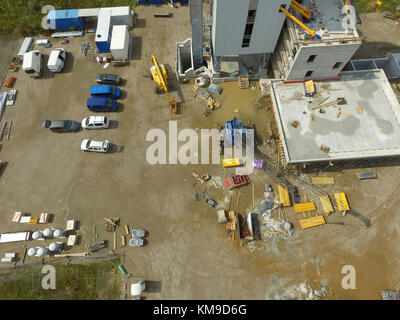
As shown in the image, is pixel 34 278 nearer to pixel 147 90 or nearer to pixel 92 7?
pixel 147 90

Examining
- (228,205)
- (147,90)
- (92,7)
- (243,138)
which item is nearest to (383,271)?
(228,205)

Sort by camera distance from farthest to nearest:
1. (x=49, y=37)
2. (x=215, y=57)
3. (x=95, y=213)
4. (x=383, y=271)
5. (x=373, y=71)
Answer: (x=49, y=37)
(x=215, y=57)
(x=373, y=71)
(x=95, y=213)
(x=383, y=271)

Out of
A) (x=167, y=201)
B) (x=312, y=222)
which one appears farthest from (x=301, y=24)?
(x=167, y=201)

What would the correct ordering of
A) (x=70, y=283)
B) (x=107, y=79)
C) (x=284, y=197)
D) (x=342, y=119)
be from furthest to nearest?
(x=107, y=79), (x=342, y=119), (x=284, y=197), (x=70, y=283)

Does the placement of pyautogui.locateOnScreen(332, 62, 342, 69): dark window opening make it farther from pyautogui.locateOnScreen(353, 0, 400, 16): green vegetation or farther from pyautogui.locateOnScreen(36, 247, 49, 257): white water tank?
pyautogui.locateOnScreen(36, 247, 49, 257): white water tank

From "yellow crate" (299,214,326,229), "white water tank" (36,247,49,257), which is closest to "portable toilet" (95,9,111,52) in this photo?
"white water tank" (36,247,49,257)

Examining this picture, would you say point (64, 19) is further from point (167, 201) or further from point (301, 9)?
point (301, 9)
